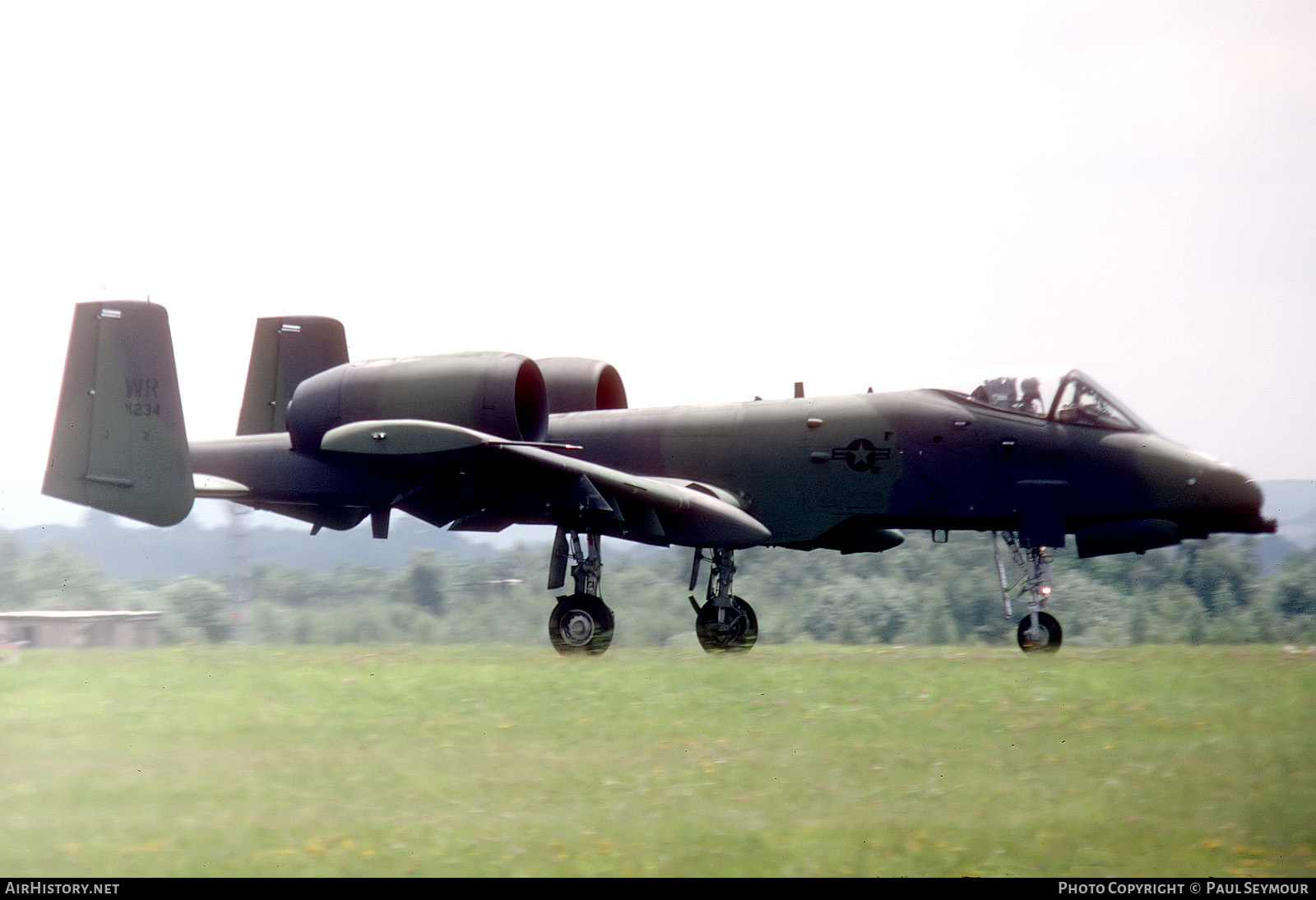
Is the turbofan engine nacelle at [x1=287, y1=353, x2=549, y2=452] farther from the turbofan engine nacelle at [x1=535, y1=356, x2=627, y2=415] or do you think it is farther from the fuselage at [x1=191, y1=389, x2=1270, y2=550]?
the turbofan engine nacelle at [x1=535, y1=356, x2=627, y2=415]

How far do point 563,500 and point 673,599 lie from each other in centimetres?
750

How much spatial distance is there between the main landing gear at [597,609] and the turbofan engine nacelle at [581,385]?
120 inches

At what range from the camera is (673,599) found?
21172 mm

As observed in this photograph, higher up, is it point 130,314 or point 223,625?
point 130,314

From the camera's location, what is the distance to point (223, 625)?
2367cm

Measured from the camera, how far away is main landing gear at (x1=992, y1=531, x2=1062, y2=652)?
550 inches

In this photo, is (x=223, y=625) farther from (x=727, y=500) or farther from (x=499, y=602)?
(x=727, y=500)

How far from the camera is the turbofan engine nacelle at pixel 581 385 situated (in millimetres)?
17375

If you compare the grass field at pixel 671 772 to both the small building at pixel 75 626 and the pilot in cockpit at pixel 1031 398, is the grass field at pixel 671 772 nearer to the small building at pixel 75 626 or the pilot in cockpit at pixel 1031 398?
the pilot in cockpit at pixel 1031 398

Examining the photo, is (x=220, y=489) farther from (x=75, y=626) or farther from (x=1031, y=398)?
(x=75, y=626)

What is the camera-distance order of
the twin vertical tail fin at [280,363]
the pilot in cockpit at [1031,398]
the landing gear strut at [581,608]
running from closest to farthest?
the pilot in cockpit at [1031,398]
the landing gear strut at [581,608]
the twin vertical tail fin at [280,363]

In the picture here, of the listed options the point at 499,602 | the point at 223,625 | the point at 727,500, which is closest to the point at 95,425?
the point at 727,500

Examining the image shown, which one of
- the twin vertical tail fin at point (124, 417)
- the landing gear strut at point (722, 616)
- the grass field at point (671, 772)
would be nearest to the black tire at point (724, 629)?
the landing gear strut at point (722, 616)
